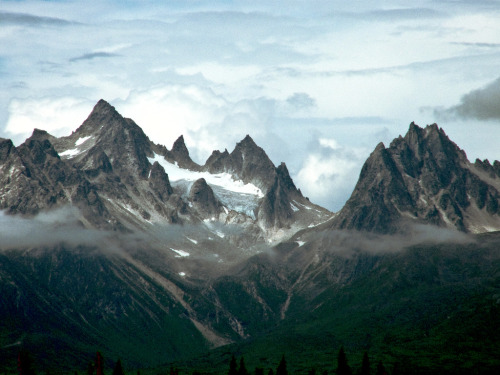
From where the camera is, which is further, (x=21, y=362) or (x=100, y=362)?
(x=21, y=362)

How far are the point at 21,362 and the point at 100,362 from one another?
88.4ft

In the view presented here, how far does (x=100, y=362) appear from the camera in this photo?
180 meters

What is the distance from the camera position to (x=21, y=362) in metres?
200
